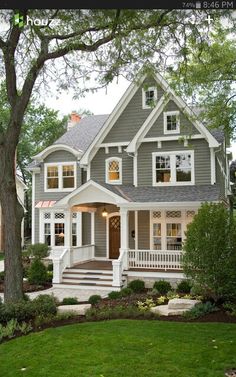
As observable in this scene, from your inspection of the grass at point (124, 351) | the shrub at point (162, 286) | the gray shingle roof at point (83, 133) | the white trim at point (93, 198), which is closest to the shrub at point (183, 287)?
the shrub at point (162, 286)

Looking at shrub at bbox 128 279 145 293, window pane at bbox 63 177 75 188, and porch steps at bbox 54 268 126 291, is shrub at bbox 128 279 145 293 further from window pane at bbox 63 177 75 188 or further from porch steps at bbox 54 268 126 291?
window pane at bbox 63 177 75 188

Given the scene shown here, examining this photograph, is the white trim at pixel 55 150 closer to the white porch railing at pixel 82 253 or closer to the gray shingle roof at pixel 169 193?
the gray shingle roof at pixel 169 193

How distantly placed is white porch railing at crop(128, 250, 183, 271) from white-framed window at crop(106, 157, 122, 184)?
3.82m

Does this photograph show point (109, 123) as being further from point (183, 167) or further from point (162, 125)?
point (183, 167)

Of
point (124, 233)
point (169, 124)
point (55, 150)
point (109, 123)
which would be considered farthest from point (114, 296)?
point (55, 150)

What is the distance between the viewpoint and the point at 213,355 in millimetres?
5469

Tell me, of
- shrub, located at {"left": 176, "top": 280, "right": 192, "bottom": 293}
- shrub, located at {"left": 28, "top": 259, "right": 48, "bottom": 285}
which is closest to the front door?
shrub, located at {"left": 28, "top": 259, "right": 48, "bottom": 285}

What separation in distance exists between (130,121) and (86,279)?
23.6 ft

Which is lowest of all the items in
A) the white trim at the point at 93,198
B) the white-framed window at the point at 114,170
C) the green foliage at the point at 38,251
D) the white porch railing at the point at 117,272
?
the white porch railing at the point at 117,272

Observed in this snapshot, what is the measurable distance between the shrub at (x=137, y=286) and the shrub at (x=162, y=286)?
1.66ft

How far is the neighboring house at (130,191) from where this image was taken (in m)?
14.5

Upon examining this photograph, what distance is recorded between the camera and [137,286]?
12.9 meters

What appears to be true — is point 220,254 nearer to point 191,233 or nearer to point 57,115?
point 191,233

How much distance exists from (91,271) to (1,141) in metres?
7.32
